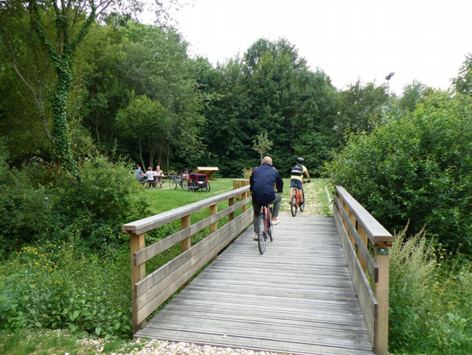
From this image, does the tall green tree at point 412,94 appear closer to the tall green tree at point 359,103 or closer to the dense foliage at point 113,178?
the tall green tree at point 359,103

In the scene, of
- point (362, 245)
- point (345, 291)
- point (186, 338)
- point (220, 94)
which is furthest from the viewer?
point (220, 94)

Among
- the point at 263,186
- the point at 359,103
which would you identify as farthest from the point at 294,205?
the point at 359,103

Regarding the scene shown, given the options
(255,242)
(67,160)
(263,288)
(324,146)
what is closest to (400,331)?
(263,288)

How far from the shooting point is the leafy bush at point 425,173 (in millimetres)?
6801

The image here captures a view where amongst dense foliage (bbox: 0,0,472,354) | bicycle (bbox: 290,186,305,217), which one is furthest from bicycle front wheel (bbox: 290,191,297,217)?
dense foliage (bbox: 0,0,472,354)

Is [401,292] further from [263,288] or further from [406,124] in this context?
[406,124]

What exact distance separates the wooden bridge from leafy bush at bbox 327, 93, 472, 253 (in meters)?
2.28

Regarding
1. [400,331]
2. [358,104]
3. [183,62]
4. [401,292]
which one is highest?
[183,62]

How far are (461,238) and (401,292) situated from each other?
408 cm

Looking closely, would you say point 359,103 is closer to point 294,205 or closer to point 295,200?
point 295,200

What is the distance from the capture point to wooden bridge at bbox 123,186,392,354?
310 cm

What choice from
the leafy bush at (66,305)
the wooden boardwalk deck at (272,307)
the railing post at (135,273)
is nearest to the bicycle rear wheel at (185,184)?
the wooden boardwalk deck at (272,307)

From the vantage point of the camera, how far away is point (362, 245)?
3.72 m

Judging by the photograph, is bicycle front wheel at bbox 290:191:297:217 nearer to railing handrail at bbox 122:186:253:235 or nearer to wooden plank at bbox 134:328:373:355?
railing handrail at bbox 122:186:253:235
